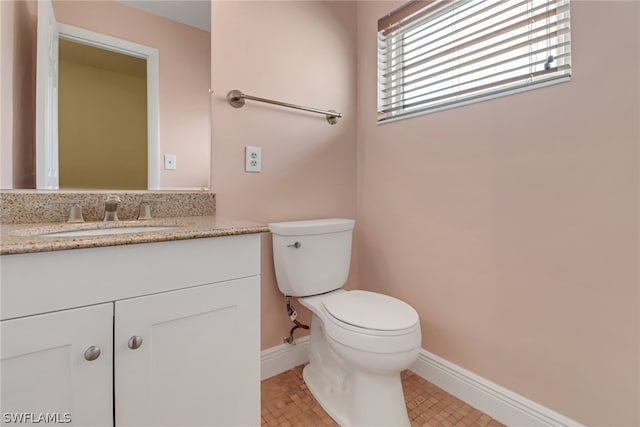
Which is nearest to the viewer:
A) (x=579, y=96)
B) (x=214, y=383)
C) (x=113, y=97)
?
(x=214, y=383)

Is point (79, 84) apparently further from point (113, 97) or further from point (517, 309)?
point (517, 309)

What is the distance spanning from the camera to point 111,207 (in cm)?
111

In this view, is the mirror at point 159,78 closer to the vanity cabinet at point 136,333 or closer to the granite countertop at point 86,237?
the granite countertop at point 86,237

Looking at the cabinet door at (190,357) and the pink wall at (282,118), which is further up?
the pink wall at (282,118)

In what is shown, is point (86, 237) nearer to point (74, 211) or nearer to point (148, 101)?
point (74, 211)

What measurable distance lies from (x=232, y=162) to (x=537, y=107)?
1.26 meters

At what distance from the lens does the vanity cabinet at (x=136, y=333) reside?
678 mm

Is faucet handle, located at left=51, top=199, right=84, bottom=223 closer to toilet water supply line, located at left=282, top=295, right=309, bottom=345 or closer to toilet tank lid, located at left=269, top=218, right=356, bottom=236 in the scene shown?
toilet tank lid, located at left=269, top=218, right=356, bottom=236

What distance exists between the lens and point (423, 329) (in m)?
1.60

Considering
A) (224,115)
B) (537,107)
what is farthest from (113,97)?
(537,107)

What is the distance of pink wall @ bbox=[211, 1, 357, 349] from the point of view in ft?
4.70

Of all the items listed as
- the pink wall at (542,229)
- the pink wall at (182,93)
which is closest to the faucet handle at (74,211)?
the pink wall at (182,93)

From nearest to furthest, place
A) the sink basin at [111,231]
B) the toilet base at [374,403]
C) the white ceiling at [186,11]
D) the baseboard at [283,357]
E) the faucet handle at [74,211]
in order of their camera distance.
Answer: the sink basin at [111,231], the faucet handle at [74,211], the toilet base at [374,403], the white ceiling at [186,11], the baseboard at [283,357]

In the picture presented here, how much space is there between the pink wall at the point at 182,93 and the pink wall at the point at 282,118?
50mm
